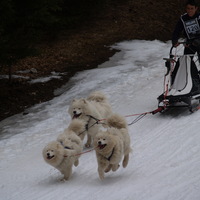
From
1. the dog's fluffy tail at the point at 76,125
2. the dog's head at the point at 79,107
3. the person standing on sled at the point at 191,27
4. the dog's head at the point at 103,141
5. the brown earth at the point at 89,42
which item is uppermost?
the person standing on sled at the point at 191,27

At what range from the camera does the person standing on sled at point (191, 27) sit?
8562mm

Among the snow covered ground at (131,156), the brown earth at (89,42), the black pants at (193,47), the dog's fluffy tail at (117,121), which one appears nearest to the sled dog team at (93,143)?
the dog's fluffy tail at (117,121)

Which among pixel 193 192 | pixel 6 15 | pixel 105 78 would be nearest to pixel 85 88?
pixel 105 78

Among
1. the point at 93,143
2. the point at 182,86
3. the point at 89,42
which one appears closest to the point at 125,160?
the point at 93,143

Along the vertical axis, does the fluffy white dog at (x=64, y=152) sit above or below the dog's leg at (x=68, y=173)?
above

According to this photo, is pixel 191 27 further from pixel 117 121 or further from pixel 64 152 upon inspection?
pixel 64 152

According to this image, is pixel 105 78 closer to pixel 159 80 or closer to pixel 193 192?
pixel 159 80

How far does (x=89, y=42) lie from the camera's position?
16.5 metres

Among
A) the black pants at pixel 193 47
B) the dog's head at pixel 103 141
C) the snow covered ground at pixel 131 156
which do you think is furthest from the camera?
the black pants at pixel 193 47

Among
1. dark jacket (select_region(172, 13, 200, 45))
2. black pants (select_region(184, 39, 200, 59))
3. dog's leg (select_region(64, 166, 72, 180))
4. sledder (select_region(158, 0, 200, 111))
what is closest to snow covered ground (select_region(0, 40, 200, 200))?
dog's leg (select_region(64, 166, 72, 180))

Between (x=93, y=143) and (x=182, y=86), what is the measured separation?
3.42 metres

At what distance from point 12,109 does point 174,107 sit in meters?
4.49

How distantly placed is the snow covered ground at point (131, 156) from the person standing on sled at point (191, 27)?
149 cm

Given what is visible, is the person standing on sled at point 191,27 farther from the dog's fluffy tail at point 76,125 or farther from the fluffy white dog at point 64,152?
the fluffy white dog at point 64,152
